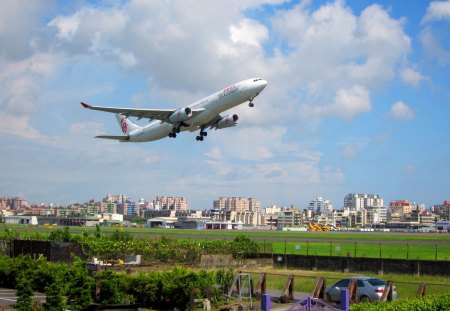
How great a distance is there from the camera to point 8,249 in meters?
48.7

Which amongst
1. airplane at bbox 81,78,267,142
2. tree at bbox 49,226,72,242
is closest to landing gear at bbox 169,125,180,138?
airplane at bbox 81,78,267,142

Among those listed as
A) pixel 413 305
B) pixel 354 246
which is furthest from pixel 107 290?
pixel 354 246

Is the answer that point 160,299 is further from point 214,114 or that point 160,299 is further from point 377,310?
point 214,114

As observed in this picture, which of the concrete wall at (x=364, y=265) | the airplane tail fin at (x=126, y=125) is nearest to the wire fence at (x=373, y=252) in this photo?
the concrete wall at (x=364, y=265)

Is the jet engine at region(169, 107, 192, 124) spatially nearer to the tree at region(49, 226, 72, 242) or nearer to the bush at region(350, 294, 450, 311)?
the tree at region(49, 226, 72, 242)

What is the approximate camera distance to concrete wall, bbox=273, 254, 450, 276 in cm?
3856

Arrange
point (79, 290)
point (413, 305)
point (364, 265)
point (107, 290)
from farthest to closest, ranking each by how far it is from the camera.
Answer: point (364, 265), point (107, 290), point (79, 290), point (413, 305)

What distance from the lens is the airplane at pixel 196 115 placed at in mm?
50000

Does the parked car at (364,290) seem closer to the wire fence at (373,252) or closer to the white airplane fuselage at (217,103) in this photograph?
the wire fence at (373,252)

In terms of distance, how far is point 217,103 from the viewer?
170 feet

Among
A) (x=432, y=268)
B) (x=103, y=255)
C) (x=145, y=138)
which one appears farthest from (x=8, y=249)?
(x=432, y=268)

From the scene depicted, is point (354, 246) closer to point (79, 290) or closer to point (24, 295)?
point (79, 290)

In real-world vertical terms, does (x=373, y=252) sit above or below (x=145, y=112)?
below

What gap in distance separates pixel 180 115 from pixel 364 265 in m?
21.4
